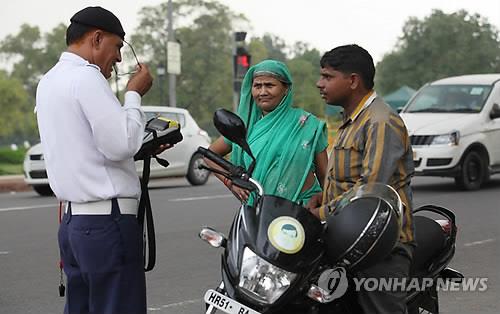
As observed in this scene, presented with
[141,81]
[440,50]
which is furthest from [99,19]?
[440,50]

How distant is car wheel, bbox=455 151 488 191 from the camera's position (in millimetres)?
14617

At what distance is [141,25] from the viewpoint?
55344 millimetres

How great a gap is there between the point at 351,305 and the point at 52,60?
2545 inches

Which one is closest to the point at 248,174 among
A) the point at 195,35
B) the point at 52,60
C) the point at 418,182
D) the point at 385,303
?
the point at 385,303

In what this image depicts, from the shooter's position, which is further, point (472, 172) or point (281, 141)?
point (472, 172)

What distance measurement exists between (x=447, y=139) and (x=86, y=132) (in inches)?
443

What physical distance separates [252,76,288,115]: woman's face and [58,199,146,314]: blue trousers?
114 centimetres

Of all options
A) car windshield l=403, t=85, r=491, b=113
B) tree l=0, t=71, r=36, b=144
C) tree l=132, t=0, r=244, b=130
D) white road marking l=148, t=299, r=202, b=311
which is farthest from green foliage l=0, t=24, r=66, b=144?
white road marking l=148, t=299, r=202, b=311

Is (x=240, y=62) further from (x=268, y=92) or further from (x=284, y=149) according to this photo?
(x=284, y=149)

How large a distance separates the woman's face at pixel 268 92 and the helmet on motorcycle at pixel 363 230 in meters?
1.49

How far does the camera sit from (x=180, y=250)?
9258mm

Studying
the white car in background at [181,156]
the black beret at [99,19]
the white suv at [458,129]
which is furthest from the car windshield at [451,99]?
the black beret at [99,19]

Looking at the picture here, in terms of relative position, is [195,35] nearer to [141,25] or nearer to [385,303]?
[141,25]

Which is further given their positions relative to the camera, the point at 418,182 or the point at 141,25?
the point at 141,25
